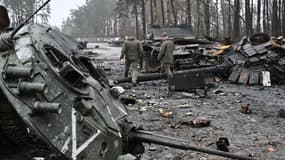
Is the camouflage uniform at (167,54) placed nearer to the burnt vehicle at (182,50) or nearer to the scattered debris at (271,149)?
the burnt vehicle at (182,50)

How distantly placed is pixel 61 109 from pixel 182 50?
39.1ft

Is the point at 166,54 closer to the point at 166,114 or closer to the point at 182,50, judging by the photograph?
the point at 182,50

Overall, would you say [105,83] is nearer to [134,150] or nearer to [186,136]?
[134,150]

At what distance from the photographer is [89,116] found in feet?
12.4

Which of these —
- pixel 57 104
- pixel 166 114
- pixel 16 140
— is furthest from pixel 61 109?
pixel 166 114

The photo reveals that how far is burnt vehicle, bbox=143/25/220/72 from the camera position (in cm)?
1519

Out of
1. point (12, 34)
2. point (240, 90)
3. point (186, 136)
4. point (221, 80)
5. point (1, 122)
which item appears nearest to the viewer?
point (12, 34)

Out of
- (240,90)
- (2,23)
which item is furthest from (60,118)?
(240,90)

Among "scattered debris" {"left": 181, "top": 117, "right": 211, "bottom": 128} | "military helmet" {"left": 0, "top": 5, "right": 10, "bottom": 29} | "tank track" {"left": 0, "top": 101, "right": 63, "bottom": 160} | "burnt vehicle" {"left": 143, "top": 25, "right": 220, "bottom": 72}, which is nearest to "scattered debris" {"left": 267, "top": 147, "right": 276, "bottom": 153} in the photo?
"scattered debris" {"left": 181, "top": 117, "right": 211, "bottom": 128}

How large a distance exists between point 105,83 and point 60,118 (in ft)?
4.85

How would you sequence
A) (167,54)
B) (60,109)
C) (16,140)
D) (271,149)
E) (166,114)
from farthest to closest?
1. (167,54)
2. (166,114)
3. (271,149)
4. (16,140)
5. (60,109)

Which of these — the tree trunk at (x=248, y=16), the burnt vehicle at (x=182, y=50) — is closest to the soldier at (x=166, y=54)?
the burnt vehicle at (x=182, y=50)

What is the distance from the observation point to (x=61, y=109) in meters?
3.81

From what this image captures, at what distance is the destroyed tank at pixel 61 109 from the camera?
364cm
